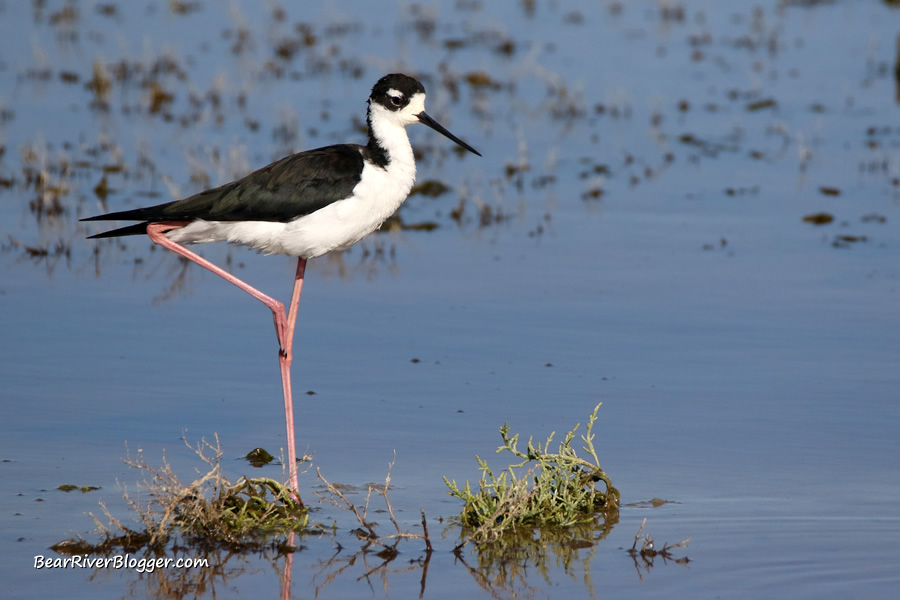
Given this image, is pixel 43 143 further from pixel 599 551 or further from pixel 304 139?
pixel 599 551

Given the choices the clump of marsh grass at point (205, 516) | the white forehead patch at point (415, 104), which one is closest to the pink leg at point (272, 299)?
the clump of marsh grass at point (205, 516)

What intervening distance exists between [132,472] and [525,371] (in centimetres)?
213

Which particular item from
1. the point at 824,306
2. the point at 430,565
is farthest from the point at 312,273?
the point at 430,565

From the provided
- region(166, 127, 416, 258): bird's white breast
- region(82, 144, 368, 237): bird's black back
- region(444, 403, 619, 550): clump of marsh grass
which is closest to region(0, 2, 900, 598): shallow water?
region(444, 403, 619, 550): clump of marsh grass

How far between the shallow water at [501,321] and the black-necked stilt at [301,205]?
0.78 meters

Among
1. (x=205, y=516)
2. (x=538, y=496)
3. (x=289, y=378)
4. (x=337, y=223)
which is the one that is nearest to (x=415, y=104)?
(x=337, y=223)

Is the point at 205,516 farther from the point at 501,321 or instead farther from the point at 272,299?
the point at 501,321

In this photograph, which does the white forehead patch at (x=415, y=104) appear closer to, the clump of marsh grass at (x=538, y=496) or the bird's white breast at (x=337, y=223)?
the bird's white breast at (x=337, y=223)

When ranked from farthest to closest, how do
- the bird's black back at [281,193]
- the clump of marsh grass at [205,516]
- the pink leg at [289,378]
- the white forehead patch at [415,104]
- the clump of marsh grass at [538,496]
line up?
the white forehead patch at [415,104]
the bird's black back at [281,193]
the pink leg at [289,378]
the clump of marsh grass at [538,496]
the clump of marsh grass at [205,516]

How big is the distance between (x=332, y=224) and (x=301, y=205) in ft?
0.47

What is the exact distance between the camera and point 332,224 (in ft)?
18.1

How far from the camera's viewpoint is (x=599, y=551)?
465 cm

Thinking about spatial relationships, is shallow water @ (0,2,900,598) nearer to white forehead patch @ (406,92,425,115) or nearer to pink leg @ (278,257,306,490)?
pink leg @ (278,257,306,490)

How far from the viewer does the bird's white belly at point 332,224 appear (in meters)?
5.52
